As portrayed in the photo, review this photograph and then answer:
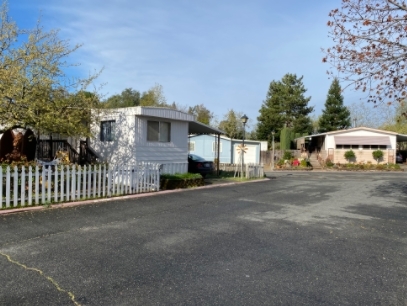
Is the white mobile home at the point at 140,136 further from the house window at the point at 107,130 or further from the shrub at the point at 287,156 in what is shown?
the shrub at the point at 287,156

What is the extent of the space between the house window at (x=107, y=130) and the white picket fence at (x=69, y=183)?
3.18 m

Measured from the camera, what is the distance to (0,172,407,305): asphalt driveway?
10.7 feet

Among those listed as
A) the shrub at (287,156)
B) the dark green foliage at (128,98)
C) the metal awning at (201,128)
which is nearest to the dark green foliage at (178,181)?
the metal awning at (201,128)

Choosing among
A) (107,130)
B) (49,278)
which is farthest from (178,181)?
(49,278)

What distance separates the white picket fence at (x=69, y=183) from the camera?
7258 millimetres

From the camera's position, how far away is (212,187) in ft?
41.2

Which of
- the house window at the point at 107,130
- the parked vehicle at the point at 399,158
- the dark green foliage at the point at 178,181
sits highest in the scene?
the house window at the point at 107,130

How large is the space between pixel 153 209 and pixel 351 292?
5.15m

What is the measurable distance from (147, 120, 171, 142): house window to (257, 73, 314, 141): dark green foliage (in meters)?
33.5

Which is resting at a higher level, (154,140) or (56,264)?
(154,140)

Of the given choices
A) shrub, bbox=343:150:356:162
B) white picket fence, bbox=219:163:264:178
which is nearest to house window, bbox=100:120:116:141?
white picket fence, bbox=219:163:264:178

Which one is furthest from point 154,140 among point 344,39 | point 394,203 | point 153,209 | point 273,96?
point 273,96

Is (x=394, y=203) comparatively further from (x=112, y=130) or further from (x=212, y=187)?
(x=112, y=130)

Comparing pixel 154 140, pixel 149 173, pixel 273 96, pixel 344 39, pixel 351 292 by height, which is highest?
pixel 273 96
